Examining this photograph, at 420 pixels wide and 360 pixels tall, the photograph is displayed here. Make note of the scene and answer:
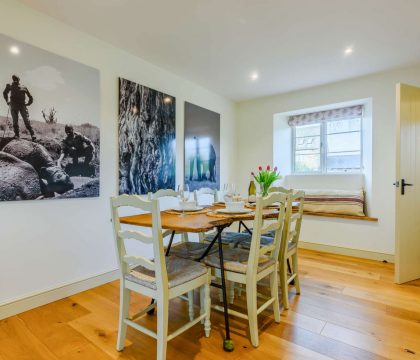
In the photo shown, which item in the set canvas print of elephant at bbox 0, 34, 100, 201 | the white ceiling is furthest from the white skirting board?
the white ceiling

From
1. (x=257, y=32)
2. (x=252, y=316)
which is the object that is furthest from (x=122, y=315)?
(x=257, y=32)

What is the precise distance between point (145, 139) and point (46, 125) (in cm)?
100

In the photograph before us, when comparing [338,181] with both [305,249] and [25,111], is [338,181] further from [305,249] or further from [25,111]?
[25,111]

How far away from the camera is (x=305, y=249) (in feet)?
12.4

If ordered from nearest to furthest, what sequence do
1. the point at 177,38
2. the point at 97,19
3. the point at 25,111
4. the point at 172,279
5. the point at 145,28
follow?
the point at 172,279 < the point at 25,111 < the point at 97,19 < the point at 145,28 < the point at 177,38

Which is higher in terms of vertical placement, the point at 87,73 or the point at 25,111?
the point at 87,73

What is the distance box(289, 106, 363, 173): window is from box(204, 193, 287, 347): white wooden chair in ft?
8.62

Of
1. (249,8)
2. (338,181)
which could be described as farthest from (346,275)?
(249,8)

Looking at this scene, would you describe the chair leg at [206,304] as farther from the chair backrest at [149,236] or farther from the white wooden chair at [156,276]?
the chair backrest at [149,236]

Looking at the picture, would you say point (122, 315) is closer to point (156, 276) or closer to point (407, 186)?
point (156, 276)

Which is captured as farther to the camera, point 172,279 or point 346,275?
point 346,275

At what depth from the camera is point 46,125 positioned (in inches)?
82.5

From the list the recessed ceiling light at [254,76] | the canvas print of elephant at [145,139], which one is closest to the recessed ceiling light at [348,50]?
the recessed ceiling light at [254,76]

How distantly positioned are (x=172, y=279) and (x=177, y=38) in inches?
85.4
